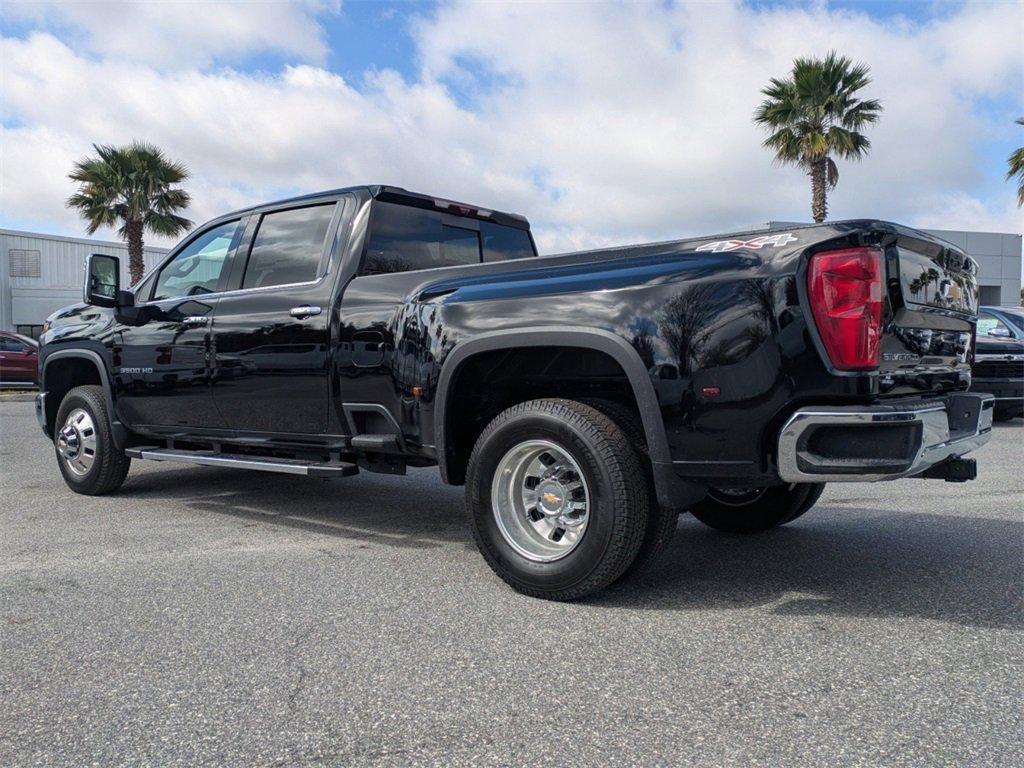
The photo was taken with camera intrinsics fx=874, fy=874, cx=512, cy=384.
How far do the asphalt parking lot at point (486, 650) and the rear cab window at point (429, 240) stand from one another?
62.9 inches

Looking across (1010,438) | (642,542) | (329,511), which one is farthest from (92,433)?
(1010,438)

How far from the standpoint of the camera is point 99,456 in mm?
6227

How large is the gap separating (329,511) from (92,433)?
1937mm

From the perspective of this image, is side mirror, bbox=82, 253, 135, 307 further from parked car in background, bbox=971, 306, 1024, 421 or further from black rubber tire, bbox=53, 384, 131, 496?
parked car in background, bbox=971, 306, 1024, 421

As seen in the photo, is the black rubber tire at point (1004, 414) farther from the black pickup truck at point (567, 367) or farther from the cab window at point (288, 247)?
the cab window at point (288, 247)

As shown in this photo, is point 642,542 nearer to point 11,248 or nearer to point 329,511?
point 329,511

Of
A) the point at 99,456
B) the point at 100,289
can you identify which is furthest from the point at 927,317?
the point at 99,456

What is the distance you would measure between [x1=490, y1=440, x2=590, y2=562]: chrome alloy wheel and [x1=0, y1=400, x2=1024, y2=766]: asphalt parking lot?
26cm

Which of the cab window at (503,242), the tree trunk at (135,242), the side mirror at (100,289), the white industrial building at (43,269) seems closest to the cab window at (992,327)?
the cab window at (503,242)

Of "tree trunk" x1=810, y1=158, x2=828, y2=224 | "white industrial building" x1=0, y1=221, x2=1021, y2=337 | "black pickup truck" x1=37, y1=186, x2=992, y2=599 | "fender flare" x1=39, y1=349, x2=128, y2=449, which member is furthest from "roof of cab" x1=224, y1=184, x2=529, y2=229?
"white industrial building" x1=0, y1=221, x2=1021, y2=337

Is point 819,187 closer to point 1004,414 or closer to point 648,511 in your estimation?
point 1004,414

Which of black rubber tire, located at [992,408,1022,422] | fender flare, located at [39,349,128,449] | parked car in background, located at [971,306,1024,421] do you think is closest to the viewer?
fender flare, located at [39,349,128,449]

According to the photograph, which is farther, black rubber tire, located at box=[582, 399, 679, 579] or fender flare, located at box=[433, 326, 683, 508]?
black rubber tire, located at box=[582, 399, 679, 579]

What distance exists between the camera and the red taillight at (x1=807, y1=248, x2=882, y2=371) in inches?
127
